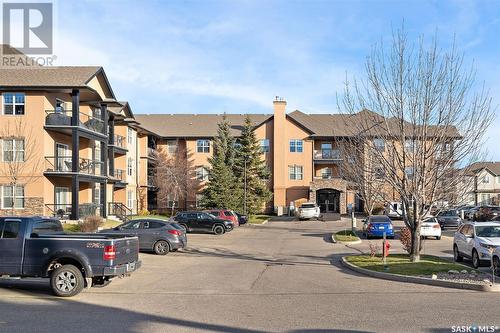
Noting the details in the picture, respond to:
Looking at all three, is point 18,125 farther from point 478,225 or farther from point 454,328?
point 454,328

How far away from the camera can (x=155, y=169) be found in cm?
6197

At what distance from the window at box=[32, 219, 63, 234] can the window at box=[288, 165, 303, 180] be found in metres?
52.9

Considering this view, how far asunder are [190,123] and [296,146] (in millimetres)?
14707

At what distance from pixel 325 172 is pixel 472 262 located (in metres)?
47.7

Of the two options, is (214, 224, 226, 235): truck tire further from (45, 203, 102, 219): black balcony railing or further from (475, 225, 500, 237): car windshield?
(475, 225, 500, 237): car windshield

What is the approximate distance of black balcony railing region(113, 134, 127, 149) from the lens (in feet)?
158

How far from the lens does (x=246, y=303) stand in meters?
11.7

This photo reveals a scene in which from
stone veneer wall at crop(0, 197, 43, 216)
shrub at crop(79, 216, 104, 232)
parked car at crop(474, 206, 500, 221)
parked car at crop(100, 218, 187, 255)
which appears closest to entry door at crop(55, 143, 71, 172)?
stone veneer wall at crop(0, 197, 43, 216)

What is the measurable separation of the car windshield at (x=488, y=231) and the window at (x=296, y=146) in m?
46.5

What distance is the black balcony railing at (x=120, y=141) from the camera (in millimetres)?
48281

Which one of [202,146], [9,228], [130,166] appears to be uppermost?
[202,146]

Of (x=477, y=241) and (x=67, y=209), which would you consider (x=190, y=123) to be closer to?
(x=67, y=209)

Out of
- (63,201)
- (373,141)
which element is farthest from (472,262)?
(63,201)

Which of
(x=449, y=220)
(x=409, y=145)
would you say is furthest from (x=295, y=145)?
(x=409, y=145)
